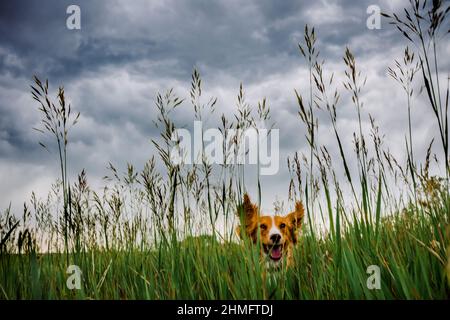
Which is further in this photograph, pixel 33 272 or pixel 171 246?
pixel 171 246

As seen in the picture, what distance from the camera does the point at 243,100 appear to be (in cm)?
251

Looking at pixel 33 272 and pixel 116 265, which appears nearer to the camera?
pixel 33 272

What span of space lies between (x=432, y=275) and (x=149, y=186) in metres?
1.70

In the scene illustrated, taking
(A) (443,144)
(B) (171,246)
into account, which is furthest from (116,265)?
(A) (443,144)
